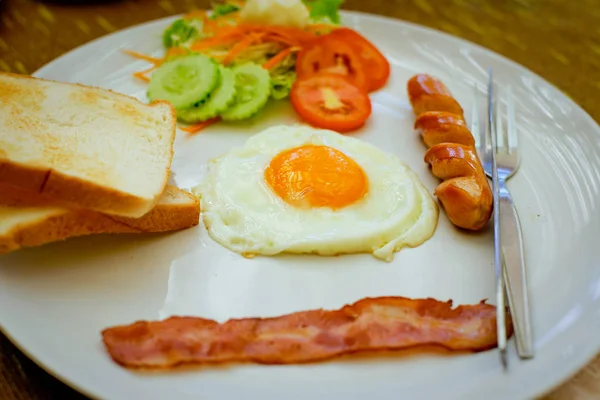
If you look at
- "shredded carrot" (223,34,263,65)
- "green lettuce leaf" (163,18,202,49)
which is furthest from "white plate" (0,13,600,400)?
"green lettuce leaf" (163,18,202,49)

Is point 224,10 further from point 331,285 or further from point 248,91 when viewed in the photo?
point 331,285

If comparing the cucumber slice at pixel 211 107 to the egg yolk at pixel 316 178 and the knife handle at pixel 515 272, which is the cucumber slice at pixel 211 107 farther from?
the knife handle at pixel 515 272

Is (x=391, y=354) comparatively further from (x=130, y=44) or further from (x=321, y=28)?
(x=130, y=44)

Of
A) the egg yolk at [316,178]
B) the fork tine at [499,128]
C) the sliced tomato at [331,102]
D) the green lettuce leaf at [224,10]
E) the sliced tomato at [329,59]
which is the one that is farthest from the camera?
the green lettuce leaf at [224,10]

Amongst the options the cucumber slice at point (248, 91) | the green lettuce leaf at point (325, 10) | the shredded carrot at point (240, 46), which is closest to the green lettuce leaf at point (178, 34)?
the shredded carrot at point (240, 46)

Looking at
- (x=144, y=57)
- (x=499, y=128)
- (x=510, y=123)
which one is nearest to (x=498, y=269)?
(x=499, y=128)

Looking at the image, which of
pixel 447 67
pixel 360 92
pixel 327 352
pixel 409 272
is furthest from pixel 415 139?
pixel 327 352

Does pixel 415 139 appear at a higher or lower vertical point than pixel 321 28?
lower
